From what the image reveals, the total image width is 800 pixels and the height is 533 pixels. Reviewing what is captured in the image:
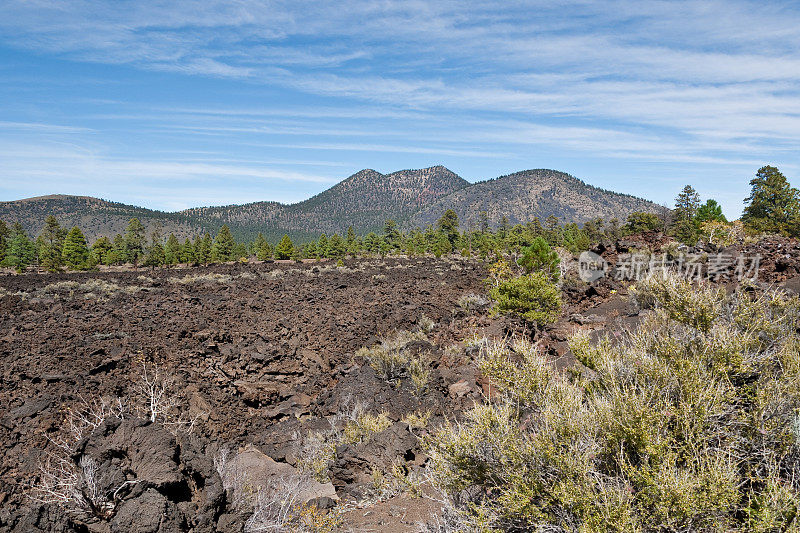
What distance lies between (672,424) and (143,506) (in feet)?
15.9

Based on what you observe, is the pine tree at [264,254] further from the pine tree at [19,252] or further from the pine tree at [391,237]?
the pine tree at [19,252]

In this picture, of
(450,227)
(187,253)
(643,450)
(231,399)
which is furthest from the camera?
(450,227)

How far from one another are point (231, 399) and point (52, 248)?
54.7 meters

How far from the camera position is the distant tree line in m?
46.0

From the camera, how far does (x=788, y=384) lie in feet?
14.6

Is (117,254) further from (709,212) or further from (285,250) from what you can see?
(709,212)

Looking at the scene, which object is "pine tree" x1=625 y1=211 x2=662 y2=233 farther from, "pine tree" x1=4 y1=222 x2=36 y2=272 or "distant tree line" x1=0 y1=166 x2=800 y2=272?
"pine tree" x1=4 y1=222 x2=36 y2=272

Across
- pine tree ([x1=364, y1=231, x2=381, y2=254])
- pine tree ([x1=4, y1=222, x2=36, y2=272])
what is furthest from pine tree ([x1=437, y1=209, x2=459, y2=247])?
pine tree ([x1=4, y1=222, x2=36, y2=272])

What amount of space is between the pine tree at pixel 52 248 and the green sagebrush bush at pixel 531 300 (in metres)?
46.3

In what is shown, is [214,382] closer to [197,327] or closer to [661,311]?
[197,327]

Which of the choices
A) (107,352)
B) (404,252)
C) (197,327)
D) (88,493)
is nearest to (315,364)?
(197,327)

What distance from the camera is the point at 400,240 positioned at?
257ft

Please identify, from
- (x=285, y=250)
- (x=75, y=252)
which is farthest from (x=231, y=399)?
(x=285, y=250)

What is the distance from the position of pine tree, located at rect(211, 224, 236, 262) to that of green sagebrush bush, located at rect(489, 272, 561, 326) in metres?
52.6
